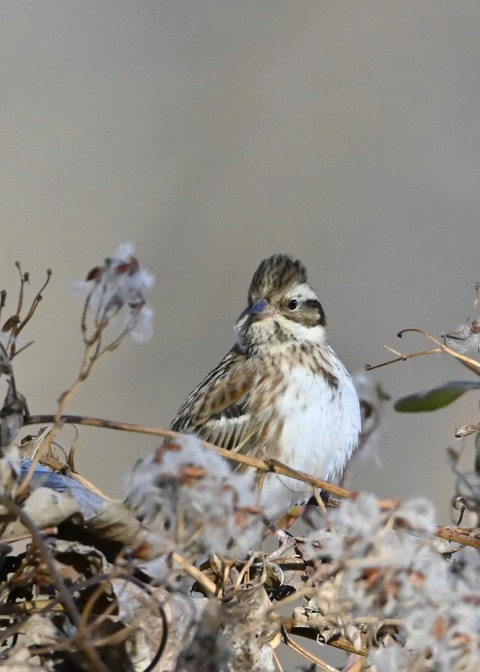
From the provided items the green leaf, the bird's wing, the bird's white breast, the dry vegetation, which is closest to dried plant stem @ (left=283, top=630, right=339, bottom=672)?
the dry vegetation

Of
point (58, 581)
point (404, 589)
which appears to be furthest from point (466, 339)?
point (58, 581)

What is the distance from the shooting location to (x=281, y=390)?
3.71 m

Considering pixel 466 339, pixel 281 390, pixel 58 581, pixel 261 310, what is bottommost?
pixel 58 581

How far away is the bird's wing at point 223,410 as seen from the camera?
3680 mm

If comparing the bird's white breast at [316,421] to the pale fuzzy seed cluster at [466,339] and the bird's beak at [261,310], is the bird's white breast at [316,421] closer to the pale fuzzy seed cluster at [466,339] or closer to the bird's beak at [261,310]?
the bird's beak at [261,310]

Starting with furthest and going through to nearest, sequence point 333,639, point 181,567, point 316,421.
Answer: point 316,421 < point 333,639 < point 181,567

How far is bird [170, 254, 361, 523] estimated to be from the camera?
3502 millimetres

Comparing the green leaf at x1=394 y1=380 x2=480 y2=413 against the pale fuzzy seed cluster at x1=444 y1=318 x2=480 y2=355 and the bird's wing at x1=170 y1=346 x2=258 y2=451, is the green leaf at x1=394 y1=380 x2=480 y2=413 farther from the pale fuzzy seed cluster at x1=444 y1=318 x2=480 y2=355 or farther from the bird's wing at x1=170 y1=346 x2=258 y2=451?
the bird's wing at x1=170 y1=346 x2=258 y2=451

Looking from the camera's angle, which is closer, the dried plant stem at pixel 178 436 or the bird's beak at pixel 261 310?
the dried plant stem at pixel 178 436

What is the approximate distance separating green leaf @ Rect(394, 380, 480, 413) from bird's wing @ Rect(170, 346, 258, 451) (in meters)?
1.97

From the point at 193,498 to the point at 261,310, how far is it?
238 cm

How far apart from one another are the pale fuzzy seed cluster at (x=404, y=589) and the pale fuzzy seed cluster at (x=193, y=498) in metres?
0.11

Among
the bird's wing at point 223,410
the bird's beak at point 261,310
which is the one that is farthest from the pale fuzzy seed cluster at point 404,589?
the bird's beak at point 261,310

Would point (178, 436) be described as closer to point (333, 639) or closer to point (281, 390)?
point (333, 639)
